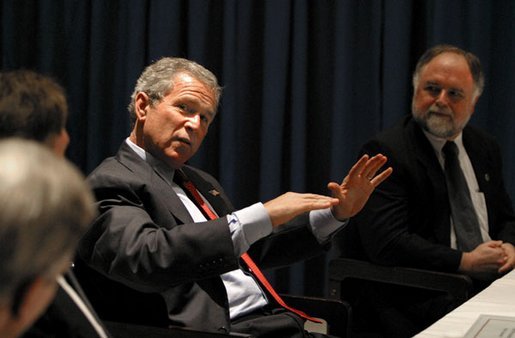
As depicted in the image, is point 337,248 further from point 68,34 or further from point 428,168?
point 68,34

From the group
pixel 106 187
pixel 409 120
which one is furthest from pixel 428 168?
pixel 106 187

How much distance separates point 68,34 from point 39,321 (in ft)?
10.8

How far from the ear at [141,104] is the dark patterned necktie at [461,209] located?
1.32 metres

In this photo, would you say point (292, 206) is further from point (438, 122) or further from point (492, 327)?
point (438, 122)

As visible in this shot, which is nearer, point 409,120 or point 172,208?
point 172,208

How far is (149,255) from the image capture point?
81.7 inches

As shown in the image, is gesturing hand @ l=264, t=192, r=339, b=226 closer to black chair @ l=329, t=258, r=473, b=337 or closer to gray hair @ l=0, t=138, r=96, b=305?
black chair @ l=329, t=258, r=473, b=337

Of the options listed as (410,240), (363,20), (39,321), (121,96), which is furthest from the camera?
(121,96)

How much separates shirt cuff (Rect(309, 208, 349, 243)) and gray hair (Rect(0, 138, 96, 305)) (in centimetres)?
181

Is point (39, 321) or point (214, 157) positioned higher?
point (39, 321)

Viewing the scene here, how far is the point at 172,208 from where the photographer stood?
2.36 metres

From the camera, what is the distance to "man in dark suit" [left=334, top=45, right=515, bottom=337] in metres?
3.03

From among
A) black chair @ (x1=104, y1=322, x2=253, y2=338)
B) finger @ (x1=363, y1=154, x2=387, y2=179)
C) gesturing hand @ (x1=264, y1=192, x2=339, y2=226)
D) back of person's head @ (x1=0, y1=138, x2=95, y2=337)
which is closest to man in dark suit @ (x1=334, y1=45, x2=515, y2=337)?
finger @ (x1=363, y1=154, x2=387, y2=179)

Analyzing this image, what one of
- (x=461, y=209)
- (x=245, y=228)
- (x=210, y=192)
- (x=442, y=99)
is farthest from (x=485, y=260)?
(x=245, y=228)
